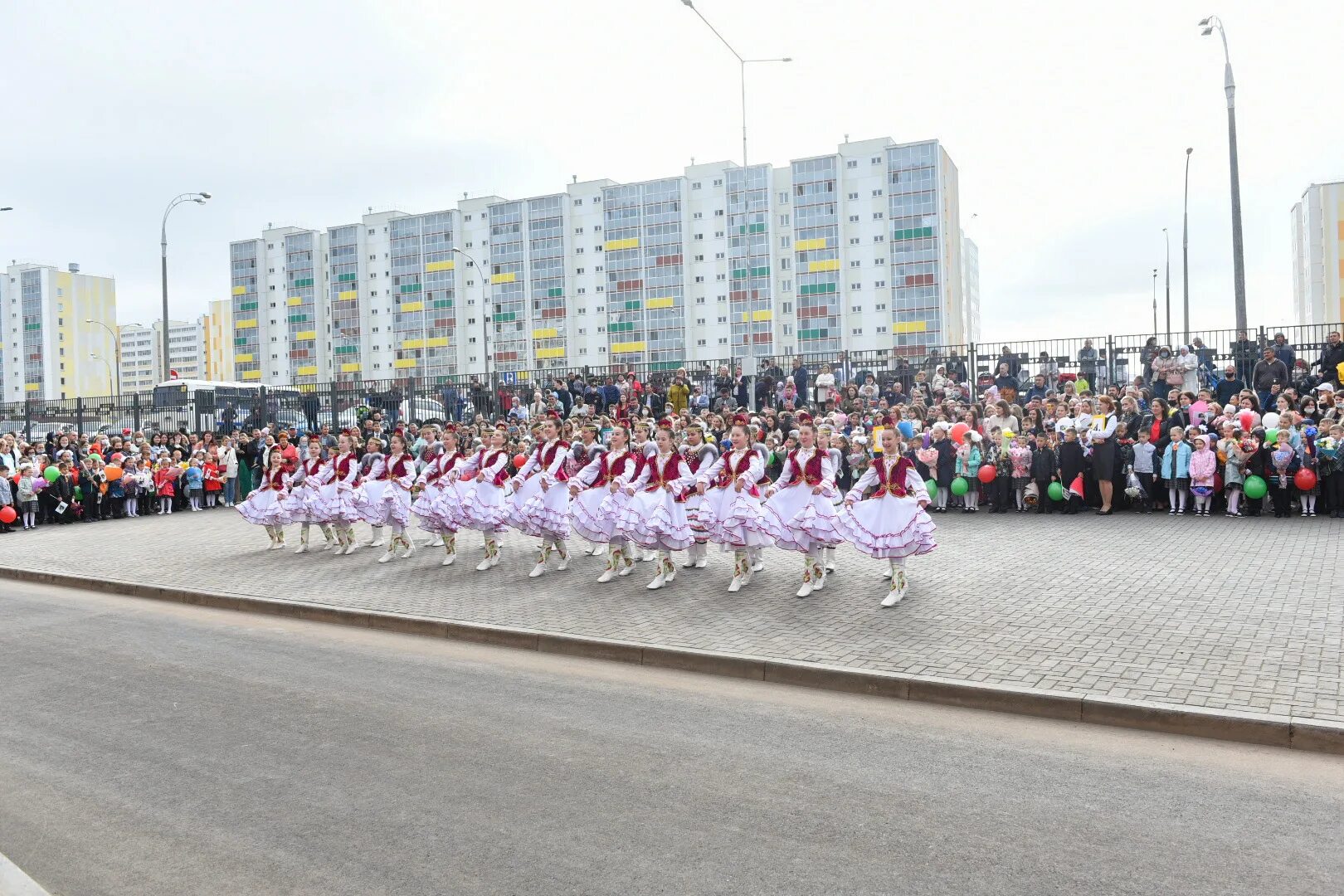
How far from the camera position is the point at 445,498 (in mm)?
14102

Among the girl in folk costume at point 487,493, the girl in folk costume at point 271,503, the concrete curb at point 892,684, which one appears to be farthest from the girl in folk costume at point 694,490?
the girl in folk costume at point 271,503

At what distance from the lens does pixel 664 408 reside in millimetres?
26766

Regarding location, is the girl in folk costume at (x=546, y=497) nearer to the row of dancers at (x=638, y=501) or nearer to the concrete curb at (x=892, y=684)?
the row of dancers at (x=638, y=501)

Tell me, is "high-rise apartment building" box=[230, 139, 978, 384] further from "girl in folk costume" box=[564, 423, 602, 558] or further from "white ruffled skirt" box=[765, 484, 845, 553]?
"white ruffled skirt" box=[765, 484, 845, 553]

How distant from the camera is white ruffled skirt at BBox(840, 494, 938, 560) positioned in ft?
33.6

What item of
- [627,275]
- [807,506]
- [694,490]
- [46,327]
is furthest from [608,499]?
[46,327]

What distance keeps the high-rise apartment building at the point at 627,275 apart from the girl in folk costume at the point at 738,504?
270ft

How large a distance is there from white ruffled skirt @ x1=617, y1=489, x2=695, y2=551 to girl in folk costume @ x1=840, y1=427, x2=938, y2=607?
2008 millimetres

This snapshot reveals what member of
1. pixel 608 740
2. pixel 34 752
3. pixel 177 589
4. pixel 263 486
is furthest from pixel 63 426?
pixel 608 740

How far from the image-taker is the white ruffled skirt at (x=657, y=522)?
11.8 metres

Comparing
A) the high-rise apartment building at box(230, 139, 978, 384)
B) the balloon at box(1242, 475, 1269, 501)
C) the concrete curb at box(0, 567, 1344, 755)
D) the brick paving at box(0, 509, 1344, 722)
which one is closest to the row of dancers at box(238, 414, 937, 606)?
the brick paving at box(0, 509, 1344, 722)

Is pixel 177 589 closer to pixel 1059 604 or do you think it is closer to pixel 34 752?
pixel 34 752

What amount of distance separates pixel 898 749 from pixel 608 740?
1.76 m

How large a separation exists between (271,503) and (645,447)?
7.48 meters
